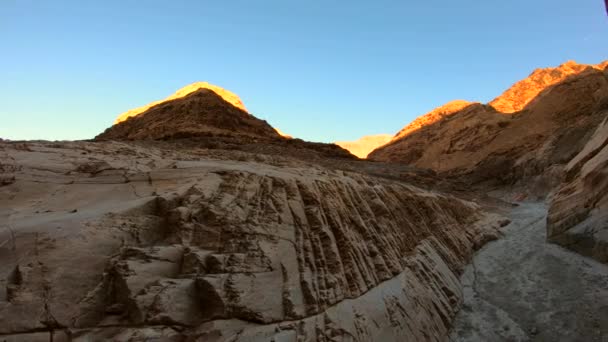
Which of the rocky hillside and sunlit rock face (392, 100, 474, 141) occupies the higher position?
sunlit rock face (392, 100, 474, 141)

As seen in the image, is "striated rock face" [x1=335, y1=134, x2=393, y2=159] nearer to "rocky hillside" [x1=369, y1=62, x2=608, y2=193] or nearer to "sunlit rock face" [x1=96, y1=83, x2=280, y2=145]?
"rocky hillside" [x1=369, y1=62, x2=608, y2=193]

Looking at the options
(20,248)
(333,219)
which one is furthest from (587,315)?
(20,248)

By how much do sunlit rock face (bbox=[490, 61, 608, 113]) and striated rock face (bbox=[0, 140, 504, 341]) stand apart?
3516 centimetres

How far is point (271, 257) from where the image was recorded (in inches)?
181

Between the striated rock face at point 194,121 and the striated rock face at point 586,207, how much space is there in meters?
11.8

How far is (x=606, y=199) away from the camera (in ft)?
21.4

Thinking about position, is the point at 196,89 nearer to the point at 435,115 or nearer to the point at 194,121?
the point at 194,121

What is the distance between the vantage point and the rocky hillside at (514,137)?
1824 cm

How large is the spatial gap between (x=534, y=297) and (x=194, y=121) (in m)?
14.7

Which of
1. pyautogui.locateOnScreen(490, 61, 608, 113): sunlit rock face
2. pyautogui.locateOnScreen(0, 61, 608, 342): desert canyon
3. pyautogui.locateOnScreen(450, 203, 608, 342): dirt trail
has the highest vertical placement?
pyautogui.locateOnScreen(490, 61, 608, 113): sunlit rock face

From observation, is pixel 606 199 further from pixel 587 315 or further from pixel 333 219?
pixel 333 219

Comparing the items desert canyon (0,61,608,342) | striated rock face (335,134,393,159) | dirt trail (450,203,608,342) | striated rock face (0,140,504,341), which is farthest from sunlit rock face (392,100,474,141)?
striated rock face (335,134,393,159)

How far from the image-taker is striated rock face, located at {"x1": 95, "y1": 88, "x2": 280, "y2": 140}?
Answer: 53.8 feet

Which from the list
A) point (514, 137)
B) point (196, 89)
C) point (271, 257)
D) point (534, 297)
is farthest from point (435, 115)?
point (271, 257)
